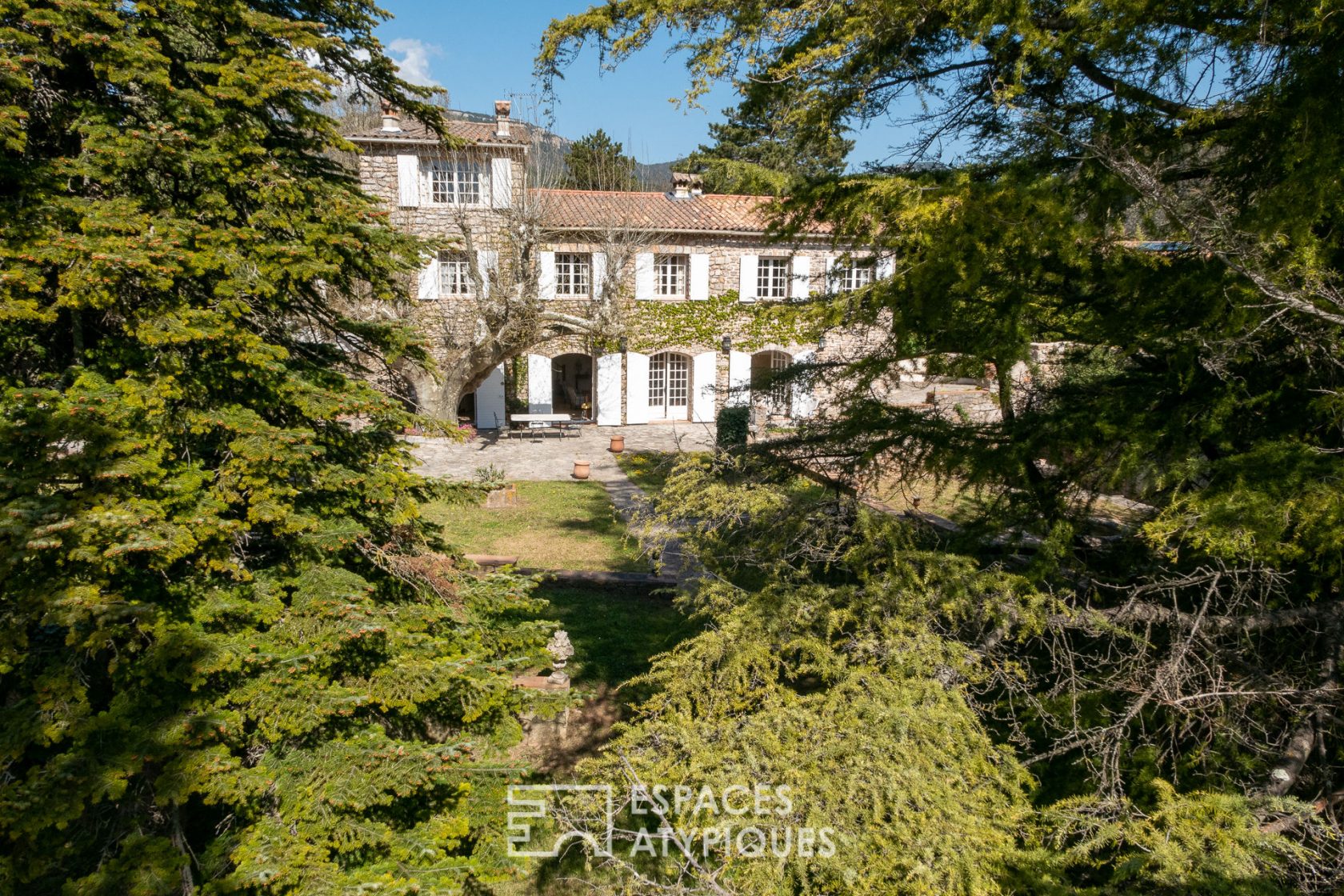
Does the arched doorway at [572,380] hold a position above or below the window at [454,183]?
below

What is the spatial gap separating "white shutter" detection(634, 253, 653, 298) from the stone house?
32 mm

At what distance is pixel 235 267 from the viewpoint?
3.58 meters

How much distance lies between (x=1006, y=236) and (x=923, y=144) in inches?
75.6

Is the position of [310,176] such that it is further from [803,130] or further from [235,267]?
[803,130]

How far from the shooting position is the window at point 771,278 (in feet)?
70.9

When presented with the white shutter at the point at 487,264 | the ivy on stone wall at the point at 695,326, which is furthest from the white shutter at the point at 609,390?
the white shutter at the point at 487,264

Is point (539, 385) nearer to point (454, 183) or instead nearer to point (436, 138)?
point (454, 183)

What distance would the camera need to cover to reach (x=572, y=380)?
2616 cm

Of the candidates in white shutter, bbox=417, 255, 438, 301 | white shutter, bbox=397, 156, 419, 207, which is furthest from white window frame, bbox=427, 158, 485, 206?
white shutter, bbox=417, 255, 438, 301

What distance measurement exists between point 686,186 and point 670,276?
3406 millimetres

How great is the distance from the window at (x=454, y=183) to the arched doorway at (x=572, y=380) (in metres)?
7.32
